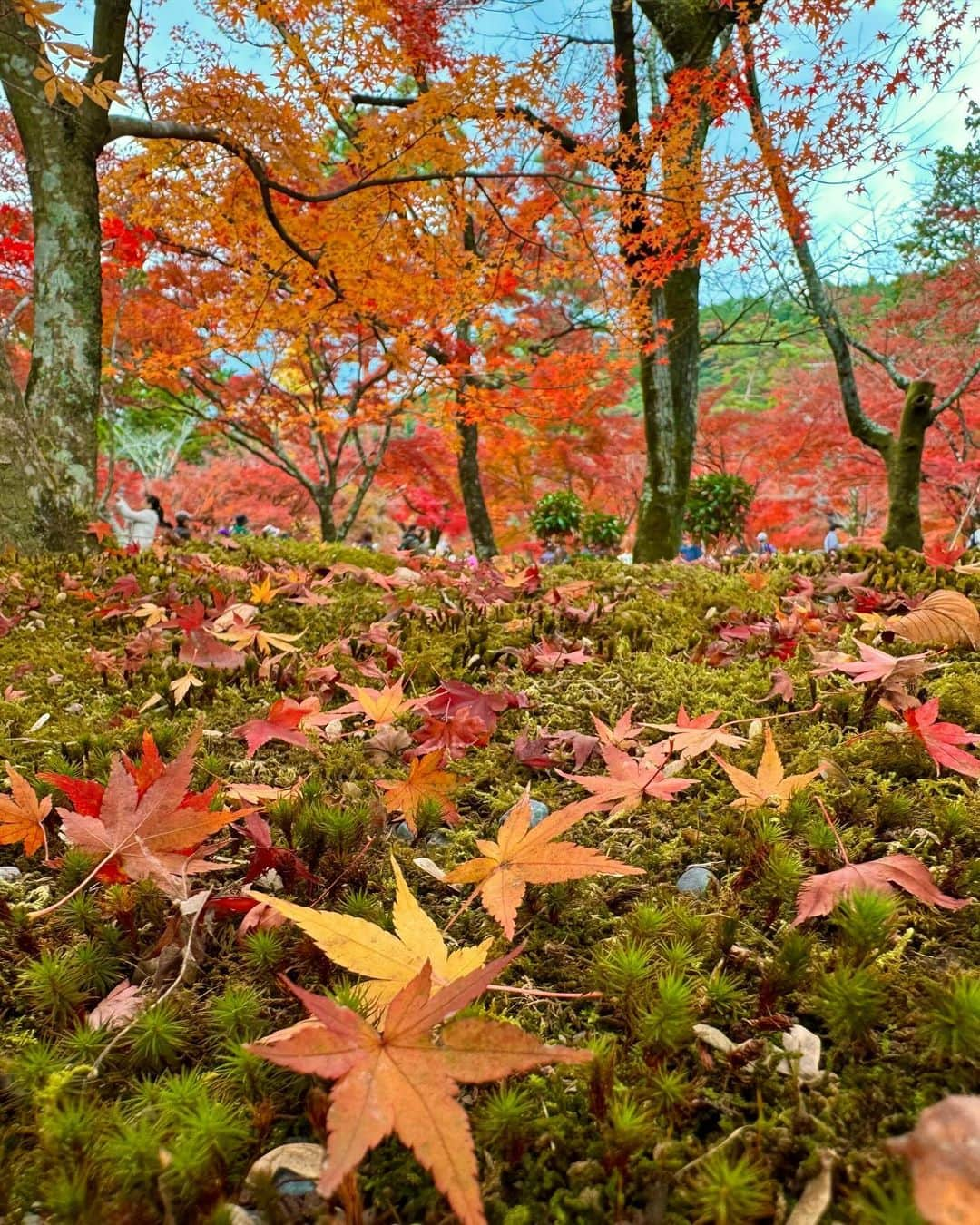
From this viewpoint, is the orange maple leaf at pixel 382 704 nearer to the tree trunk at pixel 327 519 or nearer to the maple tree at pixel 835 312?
the maple tree at pixel 835 312

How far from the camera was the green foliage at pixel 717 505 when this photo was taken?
10703 millimetres

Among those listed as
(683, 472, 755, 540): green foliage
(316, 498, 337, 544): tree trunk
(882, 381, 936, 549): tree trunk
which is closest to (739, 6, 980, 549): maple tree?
(882, 381, 936, 549): tree trunk

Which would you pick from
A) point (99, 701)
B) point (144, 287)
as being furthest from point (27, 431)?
point (144, 287)

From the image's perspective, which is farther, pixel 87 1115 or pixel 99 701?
pixel 99 701

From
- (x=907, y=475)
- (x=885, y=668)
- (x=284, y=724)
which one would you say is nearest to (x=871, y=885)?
(x=885, y=668)

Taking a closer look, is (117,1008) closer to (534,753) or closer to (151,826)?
(151,826)

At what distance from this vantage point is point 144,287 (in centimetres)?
1229

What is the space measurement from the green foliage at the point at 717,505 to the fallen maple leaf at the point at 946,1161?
10.8m

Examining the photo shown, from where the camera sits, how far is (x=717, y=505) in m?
10.7

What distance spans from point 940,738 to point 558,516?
1137 cm

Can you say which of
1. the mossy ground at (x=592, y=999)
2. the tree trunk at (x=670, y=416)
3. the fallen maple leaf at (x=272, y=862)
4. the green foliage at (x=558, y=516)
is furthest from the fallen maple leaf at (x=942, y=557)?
the green foliage at (x=558, y=516)

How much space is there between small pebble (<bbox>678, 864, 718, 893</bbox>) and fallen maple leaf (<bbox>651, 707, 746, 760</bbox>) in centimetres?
27

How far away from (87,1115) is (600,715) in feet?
3.68

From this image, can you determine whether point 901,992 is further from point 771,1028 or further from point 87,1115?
point 87,1115
